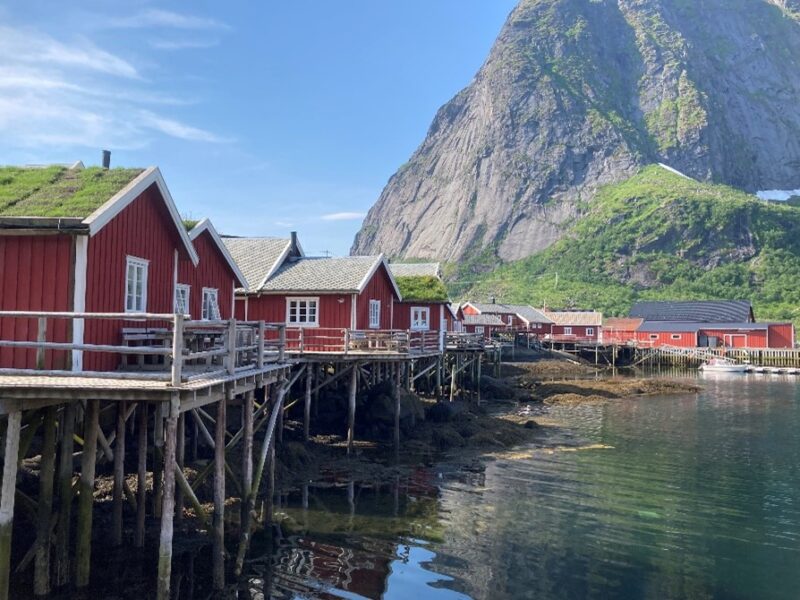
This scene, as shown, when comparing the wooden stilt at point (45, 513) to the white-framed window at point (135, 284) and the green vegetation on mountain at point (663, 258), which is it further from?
the green vegetation on mountain at point (663, 258)

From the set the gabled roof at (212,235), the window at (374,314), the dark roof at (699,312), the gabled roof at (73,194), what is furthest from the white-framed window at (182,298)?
the dark roof at (699,312)

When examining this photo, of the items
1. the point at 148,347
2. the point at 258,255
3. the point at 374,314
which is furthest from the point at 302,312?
the point at 148,347

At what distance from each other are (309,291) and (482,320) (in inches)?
1963

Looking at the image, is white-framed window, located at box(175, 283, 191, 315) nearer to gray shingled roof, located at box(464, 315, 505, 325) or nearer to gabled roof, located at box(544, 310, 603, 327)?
gray shingled roof, located at box(464, 315, 505, 325)

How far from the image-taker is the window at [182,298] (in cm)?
1684

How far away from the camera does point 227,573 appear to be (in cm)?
1258

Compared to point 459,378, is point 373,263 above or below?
above

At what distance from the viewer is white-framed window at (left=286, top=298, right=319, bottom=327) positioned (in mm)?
26531

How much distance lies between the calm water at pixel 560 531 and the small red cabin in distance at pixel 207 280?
18.4 ft

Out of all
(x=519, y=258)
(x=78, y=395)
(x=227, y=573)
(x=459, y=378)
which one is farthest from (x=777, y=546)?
(x=519, y=258)

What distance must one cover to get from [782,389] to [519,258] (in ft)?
346

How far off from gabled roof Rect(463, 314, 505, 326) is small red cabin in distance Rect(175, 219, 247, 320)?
2068 inches

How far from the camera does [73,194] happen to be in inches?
521

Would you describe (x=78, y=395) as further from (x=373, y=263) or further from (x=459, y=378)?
(x=459, y=378)
